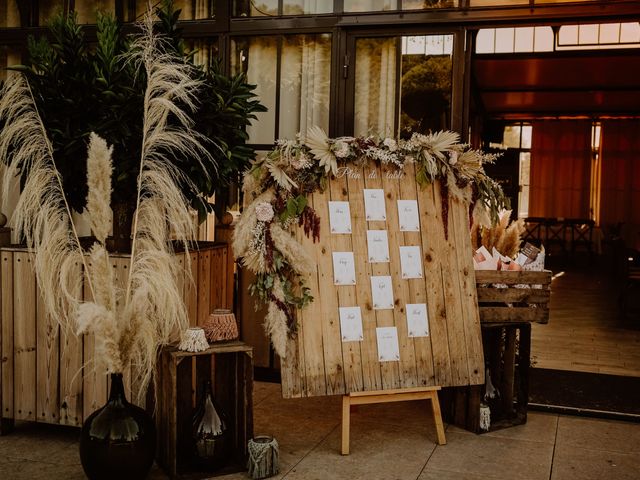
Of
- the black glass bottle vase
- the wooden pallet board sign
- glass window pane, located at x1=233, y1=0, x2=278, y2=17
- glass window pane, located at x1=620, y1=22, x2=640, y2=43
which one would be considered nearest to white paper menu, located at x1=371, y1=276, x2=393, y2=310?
the wooden pallet board sign

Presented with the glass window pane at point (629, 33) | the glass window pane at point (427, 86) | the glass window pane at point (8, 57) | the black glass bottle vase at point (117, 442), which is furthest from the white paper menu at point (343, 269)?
the glass window pane at point (629, 33)

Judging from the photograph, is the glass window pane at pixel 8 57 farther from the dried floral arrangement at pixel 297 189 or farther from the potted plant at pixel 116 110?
the dried floral arrangement at pixel 297 189

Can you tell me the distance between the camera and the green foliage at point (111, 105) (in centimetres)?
371

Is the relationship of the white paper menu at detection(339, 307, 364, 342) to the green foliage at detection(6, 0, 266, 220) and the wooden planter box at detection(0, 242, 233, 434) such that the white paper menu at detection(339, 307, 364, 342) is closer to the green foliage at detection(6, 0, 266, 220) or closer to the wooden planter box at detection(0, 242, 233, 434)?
the wooden planter box at detection(0, 242, 233, 434)

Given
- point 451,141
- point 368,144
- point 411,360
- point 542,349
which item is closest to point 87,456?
point 411,360

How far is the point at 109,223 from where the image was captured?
3.27 meters

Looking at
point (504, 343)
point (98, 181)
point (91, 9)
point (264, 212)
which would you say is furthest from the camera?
point (91, 9)

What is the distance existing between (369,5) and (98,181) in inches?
100.0

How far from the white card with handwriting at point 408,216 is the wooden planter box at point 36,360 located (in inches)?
47.5

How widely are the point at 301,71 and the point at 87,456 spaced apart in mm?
2991

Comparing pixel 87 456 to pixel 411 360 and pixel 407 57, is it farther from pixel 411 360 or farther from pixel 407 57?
pixel 407 57

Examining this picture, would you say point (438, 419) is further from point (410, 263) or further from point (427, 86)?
point (427, 86)

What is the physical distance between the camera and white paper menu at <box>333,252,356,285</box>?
12.7 feet

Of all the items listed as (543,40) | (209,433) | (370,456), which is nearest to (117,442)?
(209,433)
